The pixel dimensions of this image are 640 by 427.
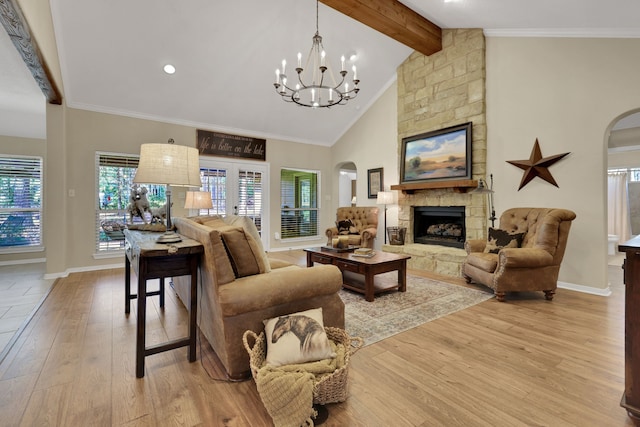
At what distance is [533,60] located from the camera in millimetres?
3840

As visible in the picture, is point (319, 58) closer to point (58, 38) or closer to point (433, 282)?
point (58, 38)

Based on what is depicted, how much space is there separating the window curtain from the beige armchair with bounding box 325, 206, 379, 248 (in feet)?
16.9

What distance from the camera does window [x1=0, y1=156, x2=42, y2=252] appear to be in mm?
5168

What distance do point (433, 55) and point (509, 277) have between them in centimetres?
382

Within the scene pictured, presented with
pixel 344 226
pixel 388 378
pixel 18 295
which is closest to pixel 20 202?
pixel 18 295

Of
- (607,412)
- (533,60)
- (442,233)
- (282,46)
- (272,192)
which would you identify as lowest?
(607,412)

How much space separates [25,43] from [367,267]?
3.83 m

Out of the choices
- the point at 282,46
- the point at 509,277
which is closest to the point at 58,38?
the point at 282,46

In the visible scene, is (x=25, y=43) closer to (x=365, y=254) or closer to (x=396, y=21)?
(x=365, y=254)

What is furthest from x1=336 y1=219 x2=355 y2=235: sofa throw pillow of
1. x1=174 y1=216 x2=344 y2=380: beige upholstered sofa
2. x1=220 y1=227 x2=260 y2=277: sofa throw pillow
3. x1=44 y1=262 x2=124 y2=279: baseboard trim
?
x1=220 y1=227 x2=260 y2=277: sofa throw pillow

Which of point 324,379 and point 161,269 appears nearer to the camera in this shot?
point 324,379

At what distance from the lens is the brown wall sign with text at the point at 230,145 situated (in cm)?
565

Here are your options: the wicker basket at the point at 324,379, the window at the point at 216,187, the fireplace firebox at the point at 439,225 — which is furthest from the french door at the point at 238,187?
the wicker basket at the point at 324,379

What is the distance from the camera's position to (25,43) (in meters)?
2.56
